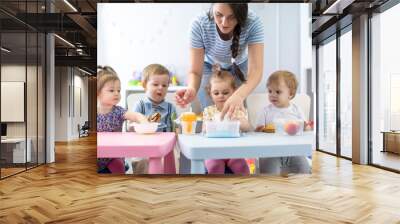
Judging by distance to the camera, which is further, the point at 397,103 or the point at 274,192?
the point at 397,103

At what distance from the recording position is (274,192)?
16.1 feet

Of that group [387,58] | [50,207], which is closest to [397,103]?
[387,58]

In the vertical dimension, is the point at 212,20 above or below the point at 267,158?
above

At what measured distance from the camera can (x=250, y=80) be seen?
579 centimetres

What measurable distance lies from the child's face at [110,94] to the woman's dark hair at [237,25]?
1614 mm

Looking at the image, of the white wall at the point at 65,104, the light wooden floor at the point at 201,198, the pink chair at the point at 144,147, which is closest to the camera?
the light wooden floor at the point at 201,198

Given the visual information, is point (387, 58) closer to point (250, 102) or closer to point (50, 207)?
point (250, 102)

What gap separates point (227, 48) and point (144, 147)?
178 cm

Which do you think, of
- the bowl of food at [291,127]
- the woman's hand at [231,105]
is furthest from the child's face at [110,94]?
the bowl of food at [291,127]

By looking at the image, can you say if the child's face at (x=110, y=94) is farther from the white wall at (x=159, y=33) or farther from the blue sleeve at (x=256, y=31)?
the blue sleeve at (x=256, y=31)

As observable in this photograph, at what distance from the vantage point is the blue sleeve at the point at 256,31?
581 cm

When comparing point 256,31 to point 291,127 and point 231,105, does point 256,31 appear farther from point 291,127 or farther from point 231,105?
point 291,127

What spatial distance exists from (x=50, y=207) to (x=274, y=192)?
97.4 inches

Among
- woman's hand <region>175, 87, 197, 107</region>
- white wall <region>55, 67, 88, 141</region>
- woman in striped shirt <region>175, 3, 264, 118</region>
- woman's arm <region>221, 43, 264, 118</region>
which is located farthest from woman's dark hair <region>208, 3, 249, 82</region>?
white wall <region>55, 67, 88, 141</region>
